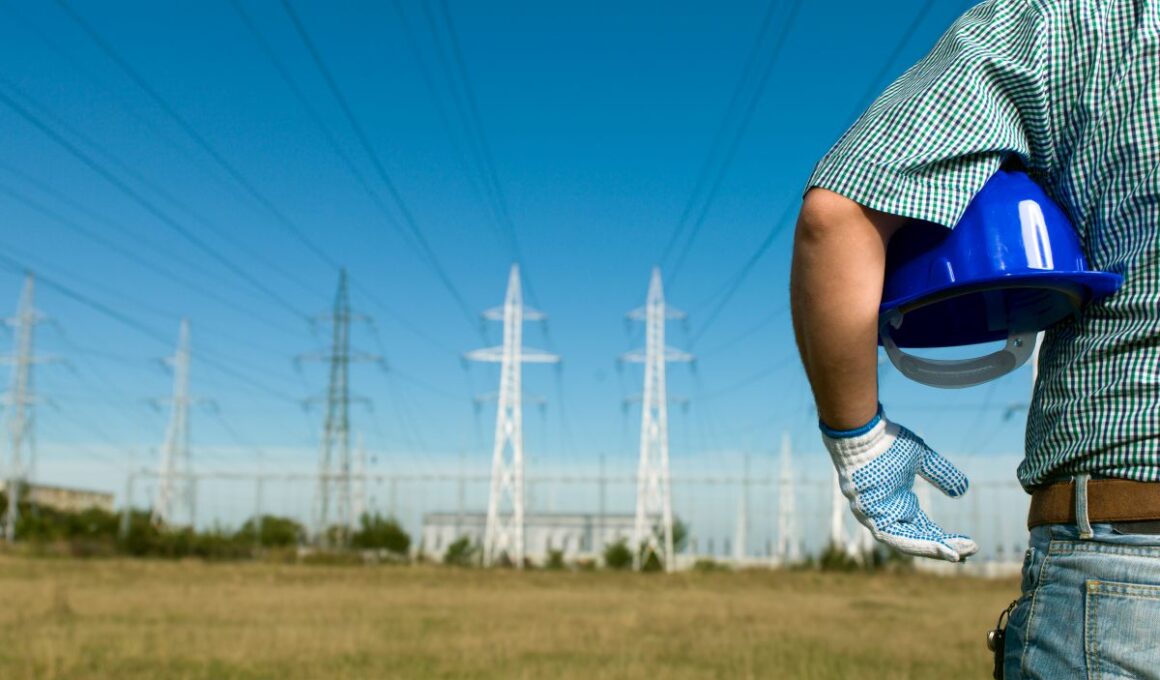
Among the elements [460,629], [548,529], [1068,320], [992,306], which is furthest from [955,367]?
[548,529]

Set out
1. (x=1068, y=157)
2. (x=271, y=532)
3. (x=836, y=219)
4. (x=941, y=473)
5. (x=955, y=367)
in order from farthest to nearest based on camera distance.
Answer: (x=271, y=532) < (x=955, y=367) < (x=941, y=473) < (x=1068, y=157) < (x=836, y=219)

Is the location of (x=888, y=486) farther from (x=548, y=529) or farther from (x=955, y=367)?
(x=548, y=529)

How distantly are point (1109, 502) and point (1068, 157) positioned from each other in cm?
52

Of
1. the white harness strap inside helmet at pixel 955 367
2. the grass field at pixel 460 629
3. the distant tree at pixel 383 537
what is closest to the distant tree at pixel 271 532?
the distant tree at pixel 383 537

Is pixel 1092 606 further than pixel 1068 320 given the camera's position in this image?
No

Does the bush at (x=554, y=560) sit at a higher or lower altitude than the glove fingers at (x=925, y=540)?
lower

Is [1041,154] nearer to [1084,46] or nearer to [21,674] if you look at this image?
[1084,46]

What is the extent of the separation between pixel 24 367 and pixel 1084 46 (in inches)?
2585

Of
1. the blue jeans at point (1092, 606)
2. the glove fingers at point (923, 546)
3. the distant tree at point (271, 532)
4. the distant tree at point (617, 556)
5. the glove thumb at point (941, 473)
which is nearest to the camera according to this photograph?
the blue jeans at point (1092, 606)

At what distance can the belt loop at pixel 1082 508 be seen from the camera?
1.74 metres

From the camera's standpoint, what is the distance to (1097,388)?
1.77 m

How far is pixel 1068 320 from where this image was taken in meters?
1.90

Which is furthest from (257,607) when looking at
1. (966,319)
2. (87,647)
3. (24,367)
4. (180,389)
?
(180,389)

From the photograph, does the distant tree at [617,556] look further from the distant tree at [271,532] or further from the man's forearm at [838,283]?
the man's forearm at [838,283]
